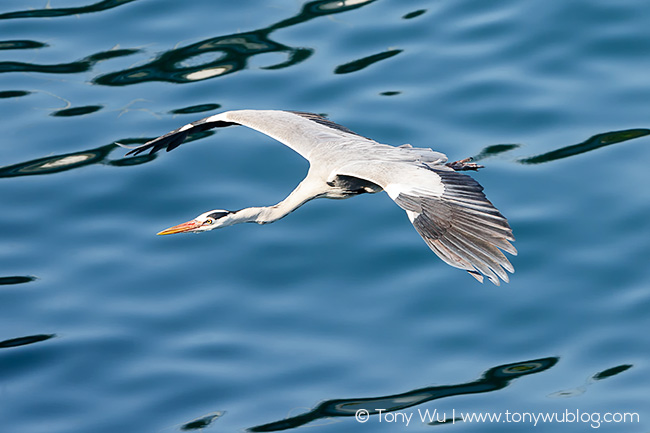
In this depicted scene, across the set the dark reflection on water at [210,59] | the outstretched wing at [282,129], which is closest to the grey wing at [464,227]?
the outstretched wing at [282,129]

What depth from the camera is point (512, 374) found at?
11.3 metres

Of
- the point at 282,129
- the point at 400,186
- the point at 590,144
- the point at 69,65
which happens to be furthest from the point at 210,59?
the point at 400,186

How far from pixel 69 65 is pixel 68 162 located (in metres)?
2.34

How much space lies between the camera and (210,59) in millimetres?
16297

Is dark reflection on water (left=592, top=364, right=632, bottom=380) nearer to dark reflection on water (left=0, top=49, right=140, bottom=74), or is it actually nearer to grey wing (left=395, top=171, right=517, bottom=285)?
grey wing (left=395, top=171, right=517, bottom=285)

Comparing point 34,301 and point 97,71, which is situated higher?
point 97,71

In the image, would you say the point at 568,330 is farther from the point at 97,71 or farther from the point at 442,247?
the point at 97,71

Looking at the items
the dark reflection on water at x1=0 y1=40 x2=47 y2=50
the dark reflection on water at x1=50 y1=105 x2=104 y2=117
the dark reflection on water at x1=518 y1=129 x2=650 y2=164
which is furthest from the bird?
the dark reflection on water at x1=0 y1=40 x2=47 y2=50

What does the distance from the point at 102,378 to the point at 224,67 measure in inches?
240

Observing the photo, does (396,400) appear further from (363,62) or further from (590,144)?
(363,62)

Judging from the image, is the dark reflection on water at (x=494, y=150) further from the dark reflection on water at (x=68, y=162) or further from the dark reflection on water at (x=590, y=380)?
the dark reflection on water at (x=68, y=162)

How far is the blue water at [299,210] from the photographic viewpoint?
11344 mm

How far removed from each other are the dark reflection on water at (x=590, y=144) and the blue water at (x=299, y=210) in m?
0.03

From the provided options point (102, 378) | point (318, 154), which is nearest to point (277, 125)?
point (318, 154)
